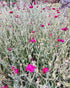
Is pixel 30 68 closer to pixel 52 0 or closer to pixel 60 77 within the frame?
pixel 60 77

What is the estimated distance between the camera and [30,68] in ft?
2.93

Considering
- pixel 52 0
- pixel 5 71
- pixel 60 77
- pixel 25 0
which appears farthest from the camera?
pixel 52 0

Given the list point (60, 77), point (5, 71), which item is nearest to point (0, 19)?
point (5, 71)

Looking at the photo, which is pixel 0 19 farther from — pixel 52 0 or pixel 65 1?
pixel 52 0

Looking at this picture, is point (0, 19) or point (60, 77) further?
point (0, 19)

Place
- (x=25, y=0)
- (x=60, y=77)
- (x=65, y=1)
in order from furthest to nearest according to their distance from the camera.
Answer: (x=25, y=0)
(x=65, y=1)
(x=60, y=77)

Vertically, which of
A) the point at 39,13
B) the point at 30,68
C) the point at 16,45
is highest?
the point at 39,13

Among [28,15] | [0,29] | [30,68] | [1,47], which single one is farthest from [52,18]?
[30,68]

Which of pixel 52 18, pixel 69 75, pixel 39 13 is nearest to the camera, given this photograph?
pixel 69 75

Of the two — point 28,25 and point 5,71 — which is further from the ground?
point 28,25

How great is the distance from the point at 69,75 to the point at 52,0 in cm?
496

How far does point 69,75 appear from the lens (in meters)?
1.20

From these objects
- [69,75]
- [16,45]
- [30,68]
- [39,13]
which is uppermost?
[39,13]

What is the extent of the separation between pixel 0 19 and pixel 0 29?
2.04 ft
